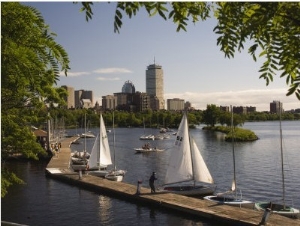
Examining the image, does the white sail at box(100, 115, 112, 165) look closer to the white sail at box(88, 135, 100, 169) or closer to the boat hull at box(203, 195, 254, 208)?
the white sail at box(88, 135, 100, 169)

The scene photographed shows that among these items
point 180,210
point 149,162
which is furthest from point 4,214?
point 149,162

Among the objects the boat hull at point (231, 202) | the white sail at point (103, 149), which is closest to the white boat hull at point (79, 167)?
the white sail at point (103, 149)

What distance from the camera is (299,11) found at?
11.4 feet

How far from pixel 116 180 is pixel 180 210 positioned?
14843 millimetres

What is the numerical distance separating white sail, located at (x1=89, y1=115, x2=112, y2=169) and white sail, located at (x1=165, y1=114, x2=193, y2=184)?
12745 mm

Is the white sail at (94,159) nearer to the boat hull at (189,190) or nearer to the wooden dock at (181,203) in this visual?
the wooden dock at (181,203)

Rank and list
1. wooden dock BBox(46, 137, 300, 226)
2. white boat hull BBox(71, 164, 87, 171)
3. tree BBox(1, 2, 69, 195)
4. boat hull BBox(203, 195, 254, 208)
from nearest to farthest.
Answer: tree BBox(1, 2, 69, 195), wooden dock BBox(46, 137, 300, 226), boat hull BBox(203, 195, 254, 208), white boat hull BBox(71, 164, 87, 171)

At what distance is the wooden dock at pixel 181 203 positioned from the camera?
70.4 ft

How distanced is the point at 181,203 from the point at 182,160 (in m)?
6.31

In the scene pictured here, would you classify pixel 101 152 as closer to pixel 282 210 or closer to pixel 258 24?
pixel 282 210

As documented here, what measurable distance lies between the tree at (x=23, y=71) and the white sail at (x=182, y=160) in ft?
80.6

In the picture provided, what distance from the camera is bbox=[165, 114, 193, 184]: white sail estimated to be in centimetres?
3197

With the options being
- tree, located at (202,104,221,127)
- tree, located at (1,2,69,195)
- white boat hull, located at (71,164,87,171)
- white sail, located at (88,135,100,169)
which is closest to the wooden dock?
white sail, located at (88,135,100,169)

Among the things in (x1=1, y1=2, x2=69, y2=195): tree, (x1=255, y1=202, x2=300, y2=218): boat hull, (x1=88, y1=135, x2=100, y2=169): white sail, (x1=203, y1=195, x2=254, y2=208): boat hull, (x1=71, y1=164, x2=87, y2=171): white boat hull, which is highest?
(x1=1, y1=2, x2=69, y2=195): tree
